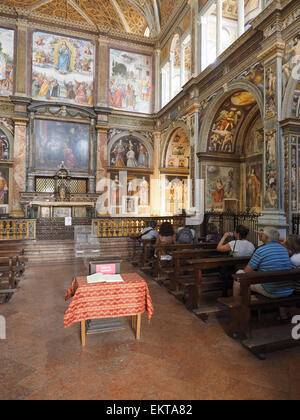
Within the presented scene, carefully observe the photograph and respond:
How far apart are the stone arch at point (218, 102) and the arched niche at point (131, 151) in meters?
6.01

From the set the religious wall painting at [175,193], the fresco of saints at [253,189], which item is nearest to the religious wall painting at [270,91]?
the fresco of saints at [253,189]

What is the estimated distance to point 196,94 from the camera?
1282 centimetres

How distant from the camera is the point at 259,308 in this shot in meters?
3.61

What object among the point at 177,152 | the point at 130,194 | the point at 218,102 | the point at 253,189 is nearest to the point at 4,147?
the point at 130,194

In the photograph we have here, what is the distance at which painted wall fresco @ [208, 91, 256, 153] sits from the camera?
38.2ft

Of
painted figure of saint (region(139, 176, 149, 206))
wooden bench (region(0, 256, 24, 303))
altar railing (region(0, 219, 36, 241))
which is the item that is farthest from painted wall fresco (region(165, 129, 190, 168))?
wooden bench (region(0, 256, 24, 303))

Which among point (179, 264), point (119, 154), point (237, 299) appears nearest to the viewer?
→ point (237, 299)

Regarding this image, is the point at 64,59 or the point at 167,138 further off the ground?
the point at 64,59

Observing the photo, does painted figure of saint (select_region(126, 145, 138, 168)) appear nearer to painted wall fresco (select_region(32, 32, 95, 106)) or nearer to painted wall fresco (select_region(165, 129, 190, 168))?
painted wall fresco (select_region(165, 129, 190, 168))

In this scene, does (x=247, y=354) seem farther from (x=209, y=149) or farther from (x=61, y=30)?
(x=61, y=30)

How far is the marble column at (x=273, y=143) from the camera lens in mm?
7992

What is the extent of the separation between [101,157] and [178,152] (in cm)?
485

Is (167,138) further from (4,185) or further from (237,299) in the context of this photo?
(237,299)
